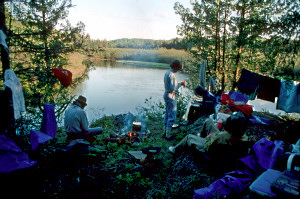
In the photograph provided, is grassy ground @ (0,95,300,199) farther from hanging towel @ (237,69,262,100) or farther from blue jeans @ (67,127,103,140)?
hanging towel @ (237,69,262,100)

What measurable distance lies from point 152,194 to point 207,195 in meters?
0.92

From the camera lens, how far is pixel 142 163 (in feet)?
11.9

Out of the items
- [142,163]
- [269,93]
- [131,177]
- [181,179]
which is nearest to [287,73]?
[269,93]

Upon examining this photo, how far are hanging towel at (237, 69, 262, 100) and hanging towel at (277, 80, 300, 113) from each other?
597mm

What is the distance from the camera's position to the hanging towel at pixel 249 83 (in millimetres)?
5113

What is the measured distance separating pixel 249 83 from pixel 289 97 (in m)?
0.99

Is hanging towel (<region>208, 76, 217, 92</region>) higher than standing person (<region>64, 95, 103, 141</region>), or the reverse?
hanging towel (<region>208, 76, 217, 92</region>)

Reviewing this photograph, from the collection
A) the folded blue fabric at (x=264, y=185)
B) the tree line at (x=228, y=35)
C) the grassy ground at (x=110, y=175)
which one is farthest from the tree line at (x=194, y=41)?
the folded blue fabric at (x=264, y=185)

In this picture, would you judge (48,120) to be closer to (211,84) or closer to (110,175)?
(110,175)

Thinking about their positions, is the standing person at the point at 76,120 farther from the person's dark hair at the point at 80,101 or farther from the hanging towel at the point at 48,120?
the hanging towel at the point at 48,120

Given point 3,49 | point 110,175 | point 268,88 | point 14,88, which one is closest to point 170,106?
point 110,175

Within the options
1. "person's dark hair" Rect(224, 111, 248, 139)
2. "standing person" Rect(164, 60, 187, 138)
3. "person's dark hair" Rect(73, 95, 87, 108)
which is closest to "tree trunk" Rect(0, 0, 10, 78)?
"person's dark hair" Rect(73, 95, 87, 108)

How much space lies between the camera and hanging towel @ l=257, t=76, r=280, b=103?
497 centimetres

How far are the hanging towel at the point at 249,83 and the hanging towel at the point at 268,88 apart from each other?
123mm
